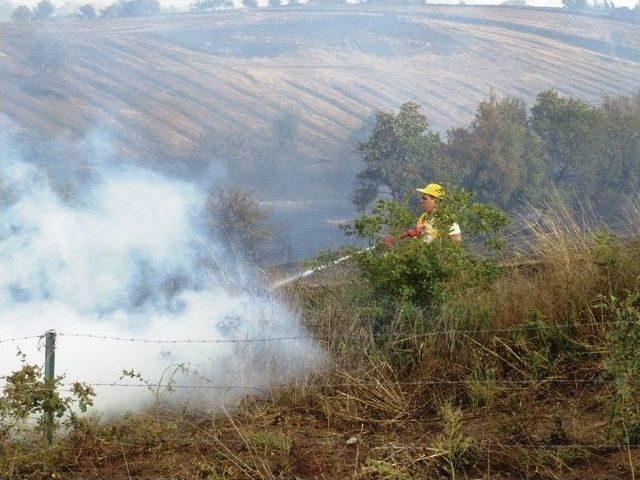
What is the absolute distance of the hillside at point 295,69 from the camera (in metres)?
46.4

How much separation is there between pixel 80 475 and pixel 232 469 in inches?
40.0

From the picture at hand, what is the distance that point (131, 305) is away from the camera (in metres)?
9.52

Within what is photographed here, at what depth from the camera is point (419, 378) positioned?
7.47m

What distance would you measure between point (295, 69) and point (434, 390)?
49.2 m

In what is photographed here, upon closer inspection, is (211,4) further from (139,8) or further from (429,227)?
(429,227)

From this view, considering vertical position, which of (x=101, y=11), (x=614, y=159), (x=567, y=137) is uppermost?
(x=101, y=11)

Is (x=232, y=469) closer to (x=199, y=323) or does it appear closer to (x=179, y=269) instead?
(x=199, y=323)

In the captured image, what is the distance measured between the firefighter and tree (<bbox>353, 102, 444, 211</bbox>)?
1850 cm

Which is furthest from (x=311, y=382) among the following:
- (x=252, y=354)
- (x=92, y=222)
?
(x=92, y=222)

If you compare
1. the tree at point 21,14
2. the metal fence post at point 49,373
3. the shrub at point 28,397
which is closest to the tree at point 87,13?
the tree at point 21,14

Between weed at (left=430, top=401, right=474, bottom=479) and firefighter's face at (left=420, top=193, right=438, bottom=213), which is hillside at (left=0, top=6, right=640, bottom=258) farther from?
weed at (left=430, top=401, right=474, bottom=479)

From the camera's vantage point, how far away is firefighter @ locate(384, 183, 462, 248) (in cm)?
837

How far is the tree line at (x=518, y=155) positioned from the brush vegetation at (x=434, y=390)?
62.5 ft

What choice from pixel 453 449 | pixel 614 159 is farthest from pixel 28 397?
pixel 614 159
